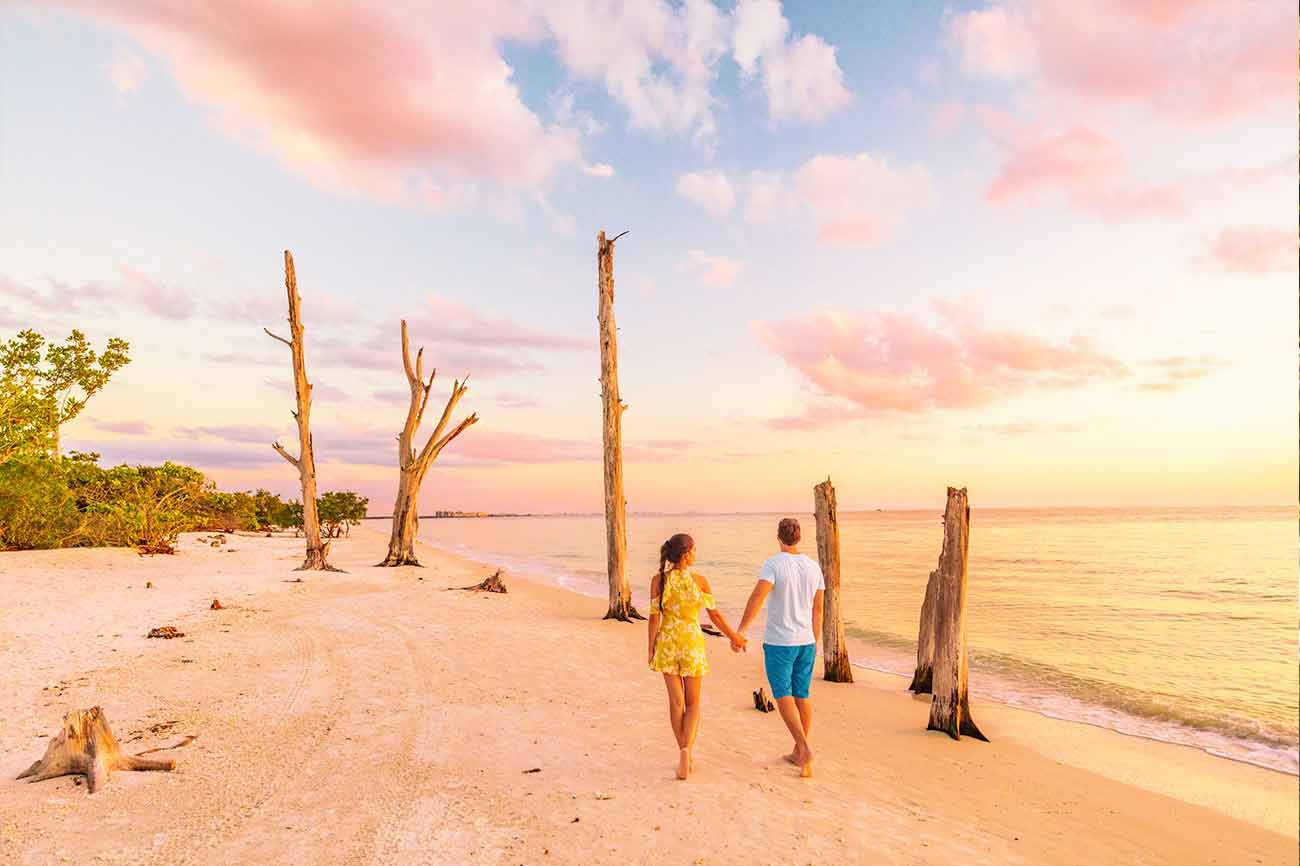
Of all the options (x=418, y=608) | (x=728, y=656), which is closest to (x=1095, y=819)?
(x=728, y=656)

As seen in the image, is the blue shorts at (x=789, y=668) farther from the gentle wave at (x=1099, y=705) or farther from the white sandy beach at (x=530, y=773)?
the gentle wave at (x=1099, y=705)

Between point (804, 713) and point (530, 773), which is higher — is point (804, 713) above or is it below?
above

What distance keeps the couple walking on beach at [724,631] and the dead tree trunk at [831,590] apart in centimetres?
471

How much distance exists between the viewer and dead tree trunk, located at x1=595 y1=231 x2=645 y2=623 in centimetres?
1541

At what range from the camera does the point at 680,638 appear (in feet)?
19.5

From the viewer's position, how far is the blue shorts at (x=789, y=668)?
19.7 feet

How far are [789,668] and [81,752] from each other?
6134mm

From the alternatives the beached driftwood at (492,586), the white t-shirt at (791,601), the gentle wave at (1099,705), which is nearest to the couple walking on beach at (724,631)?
the white t-shirt at (791,601)

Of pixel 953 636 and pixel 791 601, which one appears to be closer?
pixel 791 601

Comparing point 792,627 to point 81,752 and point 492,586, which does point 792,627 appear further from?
point 492,586

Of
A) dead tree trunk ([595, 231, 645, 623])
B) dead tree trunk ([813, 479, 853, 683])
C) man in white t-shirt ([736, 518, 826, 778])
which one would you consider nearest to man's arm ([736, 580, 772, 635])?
man in white t-shirt ([736, 518, 826, 778])

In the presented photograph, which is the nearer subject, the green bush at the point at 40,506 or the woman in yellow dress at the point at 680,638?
the woman in yellow dress at the point at 680,638

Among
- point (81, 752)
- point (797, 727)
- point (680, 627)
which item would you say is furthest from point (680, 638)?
point (81, 752)

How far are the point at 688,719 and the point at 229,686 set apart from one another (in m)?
6.45
